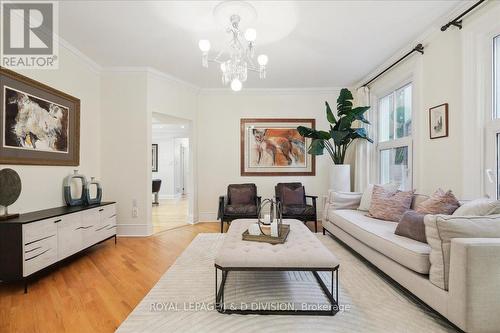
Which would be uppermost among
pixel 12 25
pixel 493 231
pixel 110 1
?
pixel 110 1

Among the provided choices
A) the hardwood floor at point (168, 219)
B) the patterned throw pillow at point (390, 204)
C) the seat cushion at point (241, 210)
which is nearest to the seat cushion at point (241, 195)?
the seat cushion at point (241, 210)

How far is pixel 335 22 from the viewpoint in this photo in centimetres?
280

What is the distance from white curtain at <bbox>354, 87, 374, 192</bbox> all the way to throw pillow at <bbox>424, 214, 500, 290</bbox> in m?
2.81

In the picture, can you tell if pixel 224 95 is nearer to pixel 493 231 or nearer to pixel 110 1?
pixel 110 1

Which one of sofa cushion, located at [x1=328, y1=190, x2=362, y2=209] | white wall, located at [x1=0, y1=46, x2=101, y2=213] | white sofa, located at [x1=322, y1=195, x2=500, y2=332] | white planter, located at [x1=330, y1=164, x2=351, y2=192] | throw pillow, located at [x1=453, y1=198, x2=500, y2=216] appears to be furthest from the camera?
white planter, located at [x1=330, y1=164, x2=351, y2=192]

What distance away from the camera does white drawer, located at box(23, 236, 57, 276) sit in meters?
2.25

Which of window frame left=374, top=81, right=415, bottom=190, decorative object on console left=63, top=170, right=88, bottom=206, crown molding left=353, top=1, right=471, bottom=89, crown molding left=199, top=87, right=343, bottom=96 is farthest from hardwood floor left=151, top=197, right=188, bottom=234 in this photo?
crown molding left=353, top=1, right=471, bottom=89

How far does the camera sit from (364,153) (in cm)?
454

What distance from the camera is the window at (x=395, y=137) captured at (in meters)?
3.66

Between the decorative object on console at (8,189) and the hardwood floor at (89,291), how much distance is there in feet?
2.47

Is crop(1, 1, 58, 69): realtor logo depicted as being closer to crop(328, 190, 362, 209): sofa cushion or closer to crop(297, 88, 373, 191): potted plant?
crop(297, 88, 373, 191): potted plant

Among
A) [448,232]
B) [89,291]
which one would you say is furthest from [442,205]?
[89,291]

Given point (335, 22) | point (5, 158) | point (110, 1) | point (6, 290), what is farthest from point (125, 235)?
point (335, 22)

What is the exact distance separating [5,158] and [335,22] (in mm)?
3846
